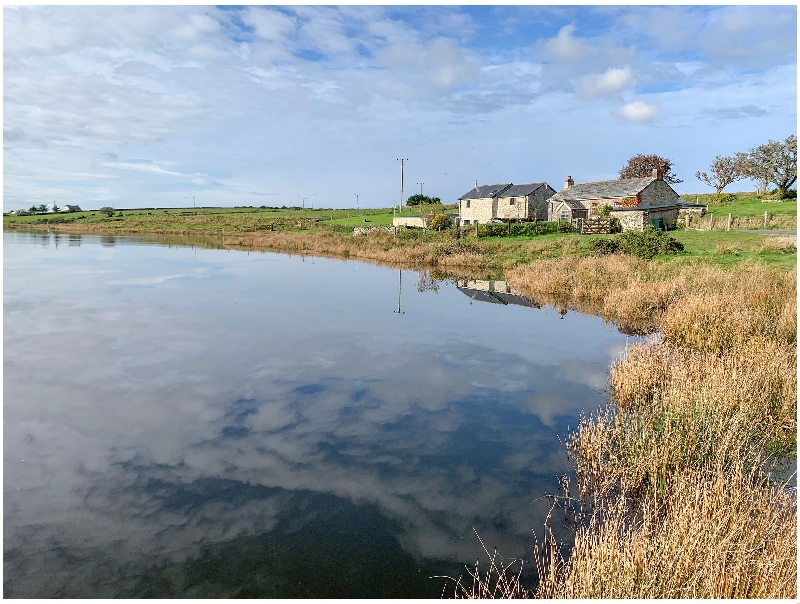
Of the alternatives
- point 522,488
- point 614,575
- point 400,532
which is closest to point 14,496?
point 400,532

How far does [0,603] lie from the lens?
6156mm

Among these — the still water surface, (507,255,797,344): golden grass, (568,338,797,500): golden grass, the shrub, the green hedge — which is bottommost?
the still water surface

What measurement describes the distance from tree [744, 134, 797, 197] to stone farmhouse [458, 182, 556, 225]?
36.4 m

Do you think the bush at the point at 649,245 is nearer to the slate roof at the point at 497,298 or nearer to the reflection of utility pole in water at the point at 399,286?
the slate roof at the point at 497,298

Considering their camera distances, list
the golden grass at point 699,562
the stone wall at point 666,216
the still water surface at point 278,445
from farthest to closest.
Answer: the stone wall at point 666,216
the still water surface at point 278,445
the golden grass at point 699,562

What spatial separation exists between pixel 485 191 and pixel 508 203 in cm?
601

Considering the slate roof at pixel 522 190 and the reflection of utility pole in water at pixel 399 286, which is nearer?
the reflection of utility pole in water at pixel 399 286

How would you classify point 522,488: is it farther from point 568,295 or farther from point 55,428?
point 568,295

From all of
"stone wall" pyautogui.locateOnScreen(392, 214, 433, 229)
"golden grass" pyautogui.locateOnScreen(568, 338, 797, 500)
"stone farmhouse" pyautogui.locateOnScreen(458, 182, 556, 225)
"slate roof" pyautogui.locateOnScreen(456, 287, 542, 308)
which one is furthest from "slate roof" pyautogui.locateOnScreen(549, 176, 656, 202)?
"golden grass" pyautogui.locateOnScreen(568, 338, 797, 500)

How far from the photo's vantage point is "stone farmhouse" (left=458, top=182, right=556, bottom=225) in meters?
69.9

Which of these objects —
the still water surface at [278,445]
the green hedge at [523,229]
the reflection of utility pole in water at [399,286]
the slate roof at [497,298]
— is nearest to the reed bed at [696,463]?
the still water surface at [278,445]

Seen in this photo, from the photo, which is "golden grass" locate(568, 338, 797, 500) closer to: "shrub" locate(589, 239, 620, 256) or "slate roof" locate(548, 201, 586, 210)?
"shrub" locate(589, 239, 620, 256)

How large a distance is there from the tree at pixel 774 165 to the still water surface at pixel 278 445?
77920mm

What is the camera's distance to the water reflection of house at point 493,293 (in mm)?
28719
